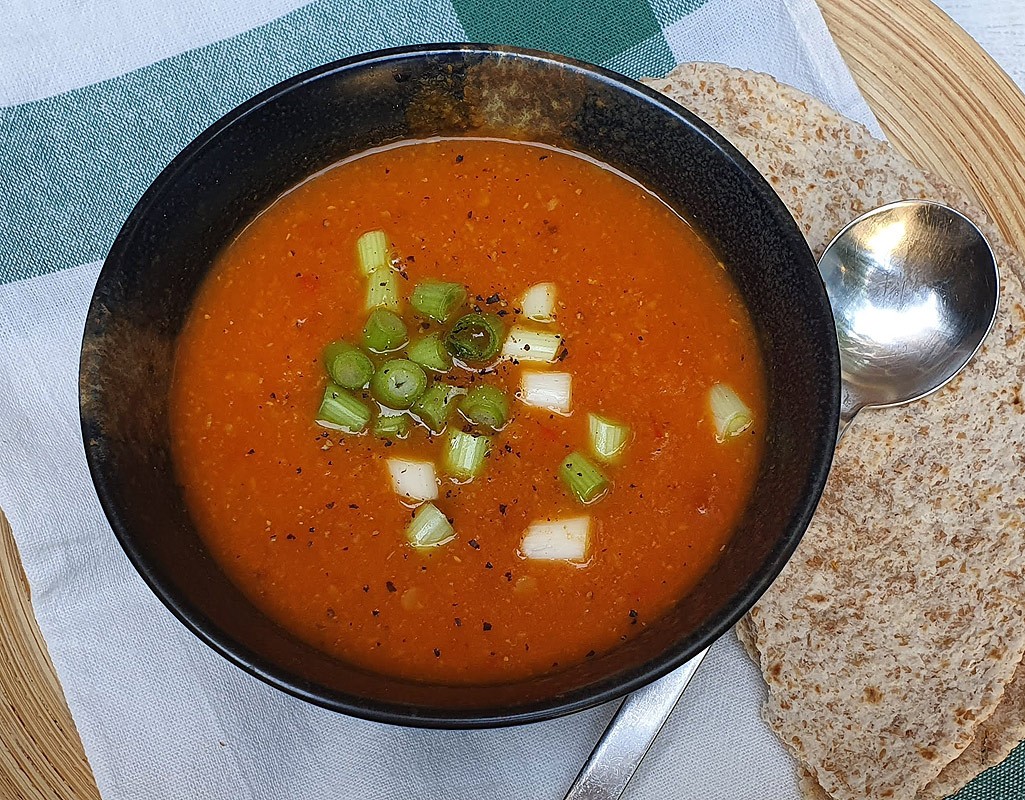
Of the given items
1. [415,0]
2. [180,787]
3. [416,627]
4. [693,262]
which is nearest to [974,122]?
[693,262]

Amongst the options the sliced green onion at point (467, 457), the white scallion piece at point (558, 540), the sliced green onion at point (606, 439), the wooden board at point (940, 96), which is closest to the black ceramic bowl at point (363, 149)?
the white scallion piece at point (558, 540)

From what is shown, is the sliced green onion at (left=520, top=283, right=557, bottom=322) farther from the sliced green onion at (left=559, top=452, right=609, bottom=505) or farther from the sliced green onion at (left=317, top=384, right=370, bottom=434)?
the sliced green onion at (left=317, top=384, right=370, bottom=434)

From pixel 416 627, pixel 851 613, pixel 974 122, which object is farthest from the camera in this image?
pixel 974 122

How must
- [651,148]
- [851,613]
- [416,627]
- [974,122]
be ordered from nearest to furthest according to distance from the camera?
[416,627] → [651,148] → [851,613] → [974,122]

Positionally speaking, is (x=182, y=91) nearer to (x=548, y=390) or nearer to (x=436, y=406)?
(x=436, y=406)

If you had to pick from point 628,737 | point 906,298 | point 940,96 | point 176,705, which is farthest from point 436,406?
point 940,96

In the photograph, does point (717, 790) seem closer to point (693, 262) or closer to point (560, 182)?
point (693, 262)

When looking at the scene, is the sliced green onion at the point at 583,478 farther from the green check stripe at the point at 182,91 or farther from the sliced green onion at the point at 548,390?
the green check stripe at the point at 182,91

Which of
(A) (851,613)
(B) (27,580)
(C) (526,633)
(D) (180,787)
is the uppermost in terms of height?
(B) (27,580)
